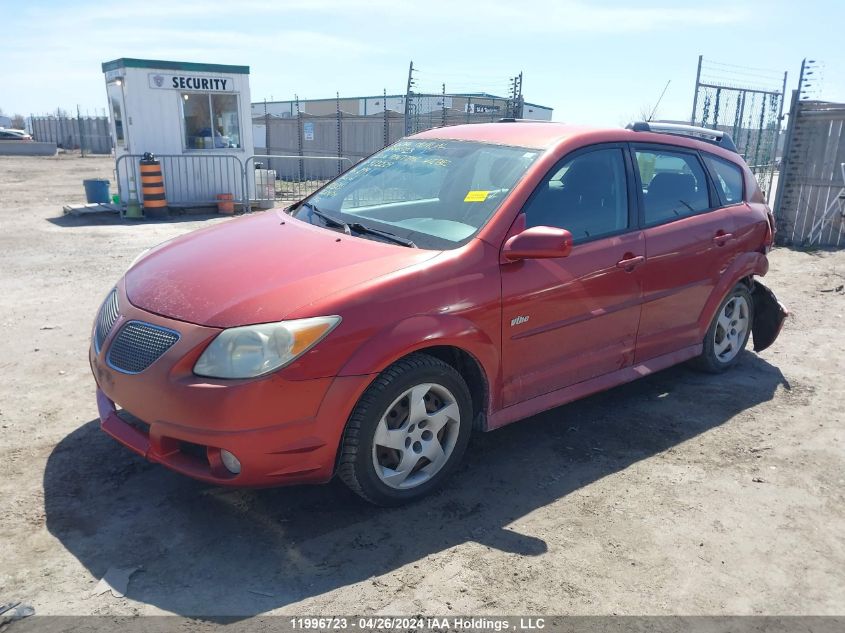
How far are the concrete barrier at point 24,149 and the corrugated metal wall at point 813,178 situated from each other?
→ 38.7m

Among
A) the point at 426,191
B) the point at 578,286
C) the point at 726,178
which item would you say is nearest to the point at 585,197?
the point at 578,286

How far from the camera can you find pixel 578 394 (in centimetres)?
414

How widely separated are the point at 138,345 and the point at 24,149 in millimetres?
41502

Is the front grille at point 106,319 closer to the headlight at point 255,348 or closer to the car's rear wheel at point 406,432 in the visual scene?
the headlight at point 255,348

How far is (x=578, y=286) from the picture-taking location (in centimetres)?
394

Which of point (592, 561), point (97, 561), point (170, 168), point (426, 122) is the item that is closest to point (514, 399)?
point (592, 561)

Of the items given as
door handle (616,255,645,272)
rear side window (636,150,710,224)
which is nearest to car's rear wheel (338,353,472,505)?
door handle (616,255,645,272)

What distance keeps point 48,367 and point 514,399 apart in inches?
141

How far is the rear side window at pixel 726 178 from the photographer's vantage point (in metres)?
5.14

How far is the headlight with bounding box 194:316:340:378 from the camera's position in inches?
116

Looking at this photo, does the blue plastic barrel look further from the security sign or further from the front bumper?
the front bumper

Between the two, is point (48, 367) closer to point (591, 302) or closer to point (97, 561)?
point (97, 561)

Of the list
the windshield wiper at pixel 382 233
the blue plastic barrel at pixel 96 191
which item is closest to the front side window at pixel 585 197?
the windshield wiper at pixel 382 233

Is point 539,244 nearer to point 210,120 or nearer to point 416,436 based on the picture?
point 416,436
